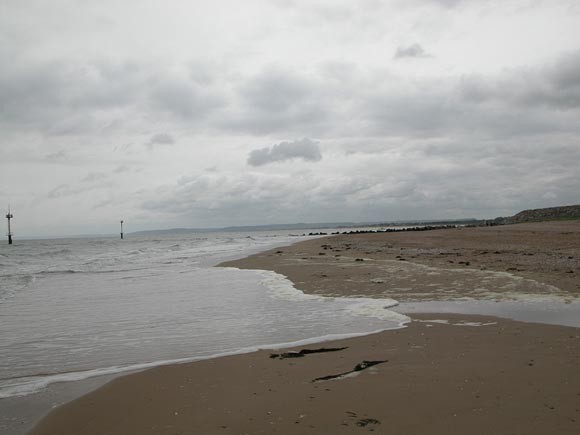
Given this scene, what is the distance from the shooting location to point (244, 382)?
22.5ft

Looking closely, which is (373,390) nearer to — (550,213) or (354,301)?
(354,301)

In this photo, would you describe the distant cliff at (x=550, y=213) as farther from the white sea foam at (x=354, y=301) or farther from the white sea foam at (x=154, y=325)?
the white sea foam at (x=154, y=325)

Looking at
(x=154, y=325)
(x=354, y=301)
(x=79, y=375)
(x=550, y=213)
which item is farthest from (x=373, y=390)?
(x=550, y=213)

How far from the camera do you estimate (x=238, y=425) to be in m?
5.29

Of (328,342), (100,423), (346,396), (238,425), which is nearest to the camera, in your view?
(238,425)

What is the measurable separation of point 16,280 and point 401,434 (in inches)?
Answer: 1064

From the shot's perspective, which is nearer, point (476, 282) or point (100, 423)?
point (100, 423)

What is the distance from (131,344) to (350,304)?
21.7 feet

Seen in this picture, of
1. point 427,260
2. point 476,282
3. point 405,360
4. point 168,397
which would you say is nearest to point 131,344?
point 168,397

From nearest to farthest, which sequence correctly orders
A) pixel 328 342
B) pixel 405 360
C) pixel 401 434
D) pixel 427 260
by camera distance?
pixel 401 434 → pixel 405 360 → pixel 328 342 → pixel 427 260

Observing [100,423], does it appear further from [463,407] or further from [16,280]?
[16,280]

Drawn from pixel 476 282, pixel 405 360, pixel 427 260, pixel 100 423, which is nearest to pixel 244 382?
pixel 100 423

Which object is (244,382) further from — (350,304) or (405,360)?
(350,304)

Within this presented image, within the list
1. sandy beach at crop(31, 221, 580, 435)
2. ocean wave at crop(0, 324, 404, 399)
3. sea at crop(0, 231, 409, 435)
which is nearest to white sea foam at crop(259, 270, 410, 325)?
sea at crop(0, 231, 409, 435)
